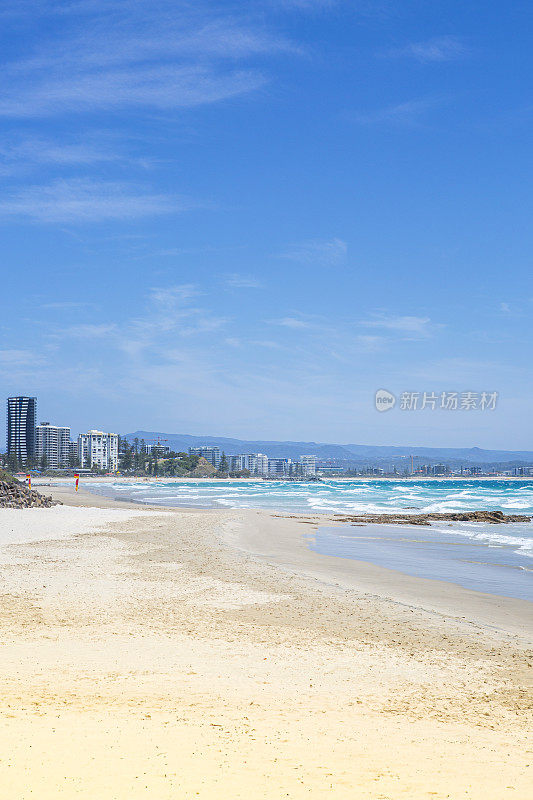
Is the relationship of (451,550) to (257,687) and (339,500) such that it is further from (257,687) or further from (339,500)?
(339,500)

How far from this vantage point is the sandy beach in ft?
16.1

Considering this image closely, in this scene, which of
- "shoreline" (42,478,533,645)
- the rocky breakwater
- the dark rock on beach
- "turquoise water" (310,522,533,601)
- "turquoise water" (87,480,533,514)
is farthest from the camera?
"turquoise water" (87,480,533,514)

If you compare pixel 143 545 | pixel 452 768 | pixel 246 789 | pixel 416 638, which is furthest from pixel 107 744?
pixel 143 545

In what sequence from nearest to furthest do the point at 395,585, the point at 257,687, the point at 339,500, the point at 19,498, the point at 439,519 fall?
the point at 257,687 < the point at 395,585 < the point at 19,498 < the point at 439,519 < the point at 339,500

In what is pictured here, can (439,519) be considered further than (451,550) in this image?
Yes

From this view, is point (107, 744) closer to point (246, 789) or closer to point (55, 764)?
point (55, 764)

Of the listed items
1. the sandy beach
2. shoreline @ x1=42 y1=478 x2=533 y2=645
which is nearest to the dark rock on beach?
shoreline @ x1=42 y1=478 x2=533 y2=645

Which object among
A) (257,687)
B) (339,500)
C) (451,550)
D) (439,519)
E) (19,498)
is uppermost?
(257,687)

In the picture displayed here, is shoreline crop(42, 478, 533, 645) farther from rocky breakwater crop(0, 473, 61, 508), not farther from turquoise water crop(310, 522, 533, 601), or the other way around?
rocky breakwater crop(0, 473, 61, 508)

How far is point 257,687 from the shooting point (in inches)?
293

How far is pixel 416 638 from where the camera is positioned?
10117 mm

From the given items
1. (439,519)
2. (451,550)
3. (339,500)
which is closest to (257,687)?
(451,550)

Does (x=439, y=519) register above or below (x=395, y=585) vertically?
below

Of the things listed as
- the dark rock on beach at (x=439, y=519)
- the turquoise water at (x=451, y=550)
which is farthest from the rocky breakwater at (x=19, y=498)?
the dark rock on beach at (x=439, y=519)
